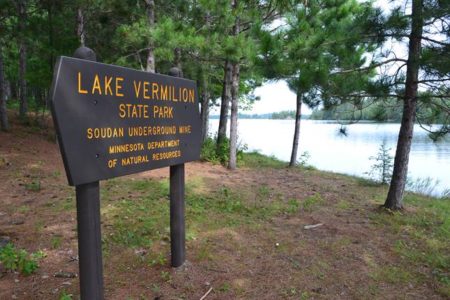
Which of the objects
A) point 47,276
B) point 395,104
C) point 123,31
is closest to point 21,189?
point 47,276

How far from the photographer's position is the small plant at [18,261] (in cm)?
324

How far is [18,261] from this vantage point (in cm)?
333

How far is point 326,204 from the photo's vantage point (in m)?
6.39

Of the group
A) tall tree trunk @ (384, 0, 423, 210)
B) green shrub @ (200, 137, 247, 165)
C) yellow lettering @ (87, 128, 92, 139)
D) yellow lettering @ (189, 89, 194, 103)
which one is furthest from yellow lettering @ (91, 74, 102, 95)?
green shrub @ (200, 137, 247, 165)

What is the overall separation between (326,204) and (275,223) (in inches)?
64.4

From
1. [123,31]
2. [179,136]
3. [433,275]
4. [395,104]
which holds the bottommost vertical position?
[433,275]

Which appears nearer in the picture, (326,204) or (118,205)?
(118,205)

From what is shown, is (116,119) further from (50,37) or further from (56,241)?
(50,37)

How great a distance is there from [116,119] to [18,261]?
6.31 feet

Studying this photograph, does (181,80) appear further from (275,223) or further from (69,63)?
(275,223)

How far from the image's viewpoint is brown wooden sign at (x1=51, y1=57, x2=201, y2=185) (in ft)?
6.82

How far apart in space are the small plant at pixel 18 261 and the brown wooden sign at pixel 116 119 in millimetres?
1547

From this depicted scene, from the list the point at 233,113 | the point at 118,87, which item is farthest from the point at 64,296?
the point at 233,113

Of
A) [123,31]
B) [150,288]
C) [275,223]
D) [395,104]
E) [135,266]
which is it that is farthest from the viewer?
[123,31]
